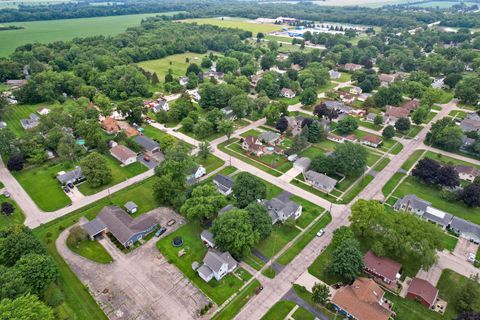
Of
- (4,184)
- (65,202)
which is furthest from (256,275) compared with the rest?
(4,184)

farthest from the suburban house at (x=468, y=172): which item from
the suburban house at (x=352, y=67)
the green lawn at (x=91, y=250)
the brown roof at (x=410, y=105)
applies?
the suburban house at (x=352, y=67)

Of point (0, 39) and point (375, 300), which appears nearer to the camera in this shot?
point (375, 300)

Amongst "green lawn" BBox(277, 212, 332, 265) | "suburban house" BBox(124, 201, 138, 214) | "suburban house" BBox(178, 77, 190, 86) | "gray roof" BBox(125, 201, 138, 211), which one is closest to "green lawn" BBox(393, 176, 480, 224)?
"green lawn" BBox(277, 212, 332, 265)

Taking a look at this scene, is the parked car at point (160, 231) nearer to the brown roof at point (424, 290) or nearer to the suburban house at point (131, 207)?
the suburban house at point (131, 207)

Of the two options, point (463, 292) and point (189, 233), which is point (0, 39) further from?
point (463, 292)

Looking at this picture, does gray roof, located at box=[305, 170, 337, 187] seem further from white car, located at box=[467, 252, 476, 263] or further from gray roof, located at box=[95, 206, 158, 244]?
gray roof, located at box=[95, 206, 158, 244]

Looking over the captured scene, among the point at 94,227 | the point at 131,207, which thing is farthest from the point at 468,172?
the point at 94,227
